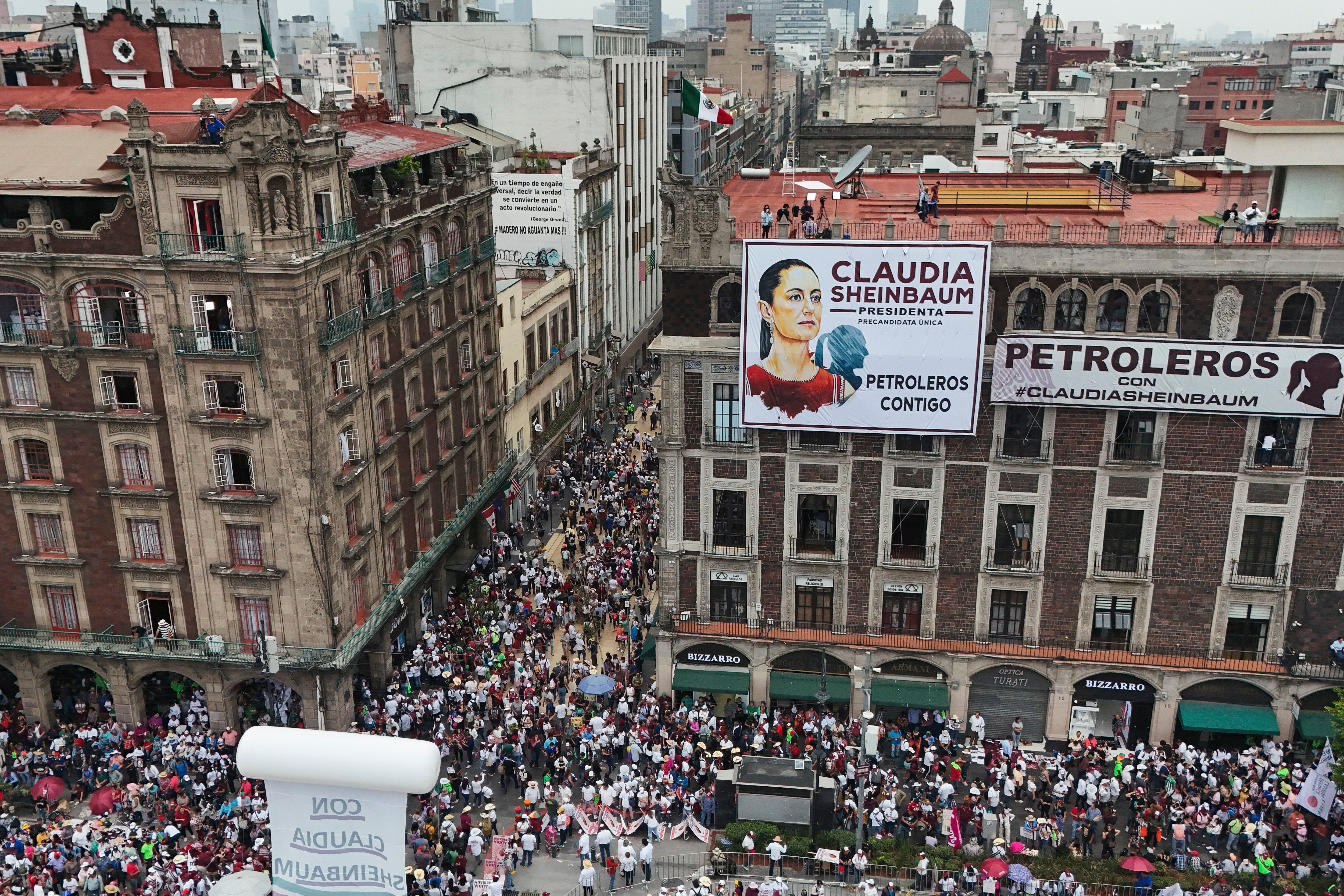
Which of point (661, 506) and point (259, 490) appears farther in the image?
point (661, 506)

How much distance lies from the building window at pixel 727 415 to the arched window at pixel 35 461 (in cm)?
2617

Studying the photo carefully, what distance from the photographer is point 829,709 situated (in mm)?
47719

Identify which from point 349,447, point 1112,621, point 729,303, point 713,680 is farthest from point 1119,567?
point 349,447

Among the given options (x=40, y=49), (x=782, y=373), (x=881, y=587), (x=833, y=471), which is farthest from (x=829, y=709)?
(x=40, y=49)

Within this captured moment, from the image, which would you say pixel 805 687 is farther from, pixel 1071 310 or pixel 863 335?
pixel 1071 310

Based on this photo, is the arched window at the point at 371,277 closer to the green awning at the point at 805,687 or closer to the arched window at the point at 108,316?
the arched window at the point at 108,316

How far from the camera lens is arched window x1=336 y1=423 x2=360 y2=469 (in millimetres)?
45781

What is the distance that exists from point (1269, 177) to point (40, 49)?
278 ft

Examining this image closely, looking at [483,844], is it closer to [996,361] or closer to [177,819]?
[177,819]

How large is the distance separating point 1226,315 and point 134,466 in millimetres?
41648

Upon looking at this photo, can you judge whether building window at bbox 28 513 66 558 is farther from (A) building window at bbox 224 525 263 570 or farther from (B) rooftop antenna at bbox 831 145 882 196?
(B) rooftop antenna at bbox 831 145 882 196

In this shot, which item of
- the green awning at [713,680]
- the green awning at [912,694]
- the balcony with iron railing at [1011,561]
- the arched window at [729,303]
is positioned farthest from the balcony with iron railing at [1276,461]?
the green awning at [713,680]

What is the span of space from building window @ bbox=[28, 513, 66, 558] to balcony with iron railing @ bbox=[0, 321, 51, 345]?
691cm

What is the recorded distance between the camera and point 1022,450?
44.4m
